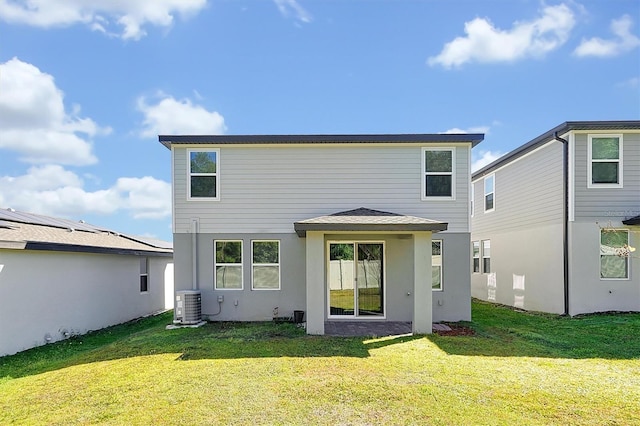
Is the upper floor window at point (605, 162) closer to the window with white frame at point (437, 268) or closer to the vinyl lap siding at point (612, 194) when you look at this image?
the vinyl lap siding at point (612, 194)

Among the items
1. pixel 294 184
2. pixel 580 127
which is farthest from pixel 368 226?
pixel 580 127

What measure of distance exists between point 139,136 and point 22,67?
3.81 metres

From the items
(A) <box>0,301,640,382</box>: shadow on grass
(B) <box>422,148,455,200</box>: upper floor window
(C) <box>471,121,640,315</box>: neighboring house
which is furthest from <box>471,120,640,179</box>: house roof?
(A) <box>0,301,640,382</box>: shadow on grass

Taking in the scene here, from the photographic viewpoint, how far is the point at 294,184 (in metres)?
10.6

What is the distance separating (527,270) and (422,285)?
636 centimetres

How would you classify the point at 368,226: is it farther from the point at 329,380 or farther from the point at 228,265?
the point at 228,265

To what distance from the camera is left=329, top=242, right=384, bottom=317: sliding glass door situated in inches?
406

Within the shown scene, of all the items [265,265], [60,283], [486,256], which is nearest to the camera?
[60,283]

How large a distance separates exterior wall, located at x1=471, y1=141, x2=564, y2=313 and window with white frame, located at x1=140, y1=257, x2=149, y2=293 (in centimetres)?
1311

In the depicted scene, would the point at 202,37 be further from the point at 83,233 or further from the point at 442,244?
the point at 442,244

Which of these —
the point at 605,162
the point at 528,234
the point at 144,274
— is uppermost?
the point at 605,162

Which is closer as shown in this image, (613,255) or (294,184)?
(294,184)

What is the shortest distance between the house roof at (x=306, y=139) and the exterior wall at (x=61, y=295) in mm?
3990

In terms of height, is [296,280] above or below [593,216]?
below
